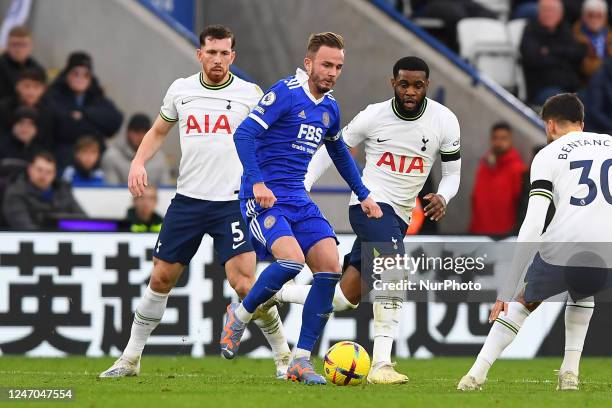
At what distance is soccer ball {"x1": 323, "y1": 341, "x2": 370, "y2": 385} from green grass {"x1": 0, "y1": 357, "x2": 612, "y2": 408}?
0.11 metres

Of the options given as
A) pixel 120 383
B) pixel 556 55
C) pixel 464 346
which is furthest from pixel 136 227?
pixel 556 55

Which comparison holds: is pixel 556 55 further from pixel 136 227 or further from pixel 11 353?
pixel 11 353

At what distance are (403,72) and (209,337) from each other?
476 centimetres

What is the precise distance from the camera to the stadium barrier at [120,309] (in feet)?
48.3

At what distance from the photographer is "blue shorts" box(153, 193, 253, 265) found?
11.4 metres

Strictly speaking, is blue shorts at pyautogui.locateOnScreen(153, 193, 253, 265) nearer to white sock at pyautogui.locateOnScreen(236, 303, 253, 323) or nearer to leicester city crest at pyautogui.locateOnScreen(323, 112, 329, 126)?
white sock at pyautogui.locateOnScreen(236, 303, 253, 323)

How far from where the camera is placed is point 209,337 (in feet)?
49.3

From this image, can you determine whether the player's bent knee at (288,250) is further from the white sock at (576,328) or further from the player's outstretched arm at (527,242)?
the white sock at (576,328)

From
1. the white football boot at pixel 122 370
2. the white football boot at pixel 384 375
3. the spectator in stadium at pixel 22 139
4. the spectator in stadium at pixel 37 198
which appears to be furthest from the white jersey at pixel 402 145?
the spectator in stadium at pixel 22 139

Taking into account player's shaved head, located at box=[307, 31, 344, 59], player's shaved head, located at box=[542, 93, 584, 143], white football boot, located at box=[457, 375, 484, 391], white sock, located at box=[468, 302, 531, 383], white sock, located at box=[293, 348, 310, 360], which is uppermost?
player's shaved head, located at box=[307, 31, 344, 59]

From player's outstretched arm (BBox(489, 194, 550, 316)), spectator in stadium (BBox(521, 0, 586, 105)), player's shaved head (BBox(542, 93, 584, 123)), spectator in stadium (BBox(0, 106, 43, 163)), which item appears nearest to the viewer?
player's outstretched arm (BBox(489, 194, 550, 316))

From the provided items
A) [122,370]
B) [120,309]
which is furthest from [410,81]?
[120,309]

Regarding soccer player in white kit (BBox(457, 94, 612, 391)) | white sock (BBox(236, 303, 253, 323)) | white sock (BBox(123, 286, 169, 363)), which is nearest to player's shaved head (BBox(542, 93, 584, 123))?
soccer player in white kit (BBox(457, 94, 612, 391))

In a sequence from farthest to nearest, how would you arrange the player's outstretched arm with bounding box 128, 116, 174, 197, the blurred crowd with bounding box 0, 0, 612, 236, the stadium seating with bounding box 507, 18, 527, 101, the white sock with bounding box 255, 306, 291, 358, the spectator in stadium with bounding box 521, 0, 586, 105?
1. the stadium seating with bounding box 507, 18, 527, 101
2. the spectator in stadium with bounding box 521, 0, 586, 105
3. the blurred crowd with bounding box 0, 0, 612, 236
4. the white sock with bounding box 255, 306, 291, 358
5. the player's outstretched arm with bounding box 128, 116, 174, 197
